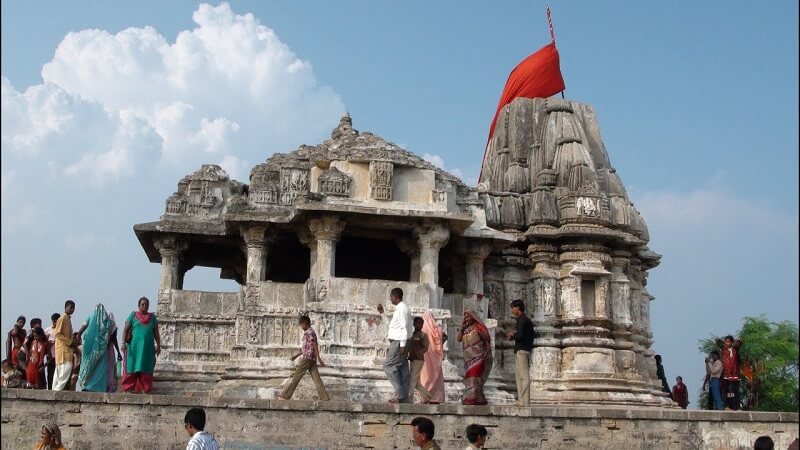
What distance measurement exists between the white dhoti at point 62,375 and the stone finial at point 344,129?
8.27 m

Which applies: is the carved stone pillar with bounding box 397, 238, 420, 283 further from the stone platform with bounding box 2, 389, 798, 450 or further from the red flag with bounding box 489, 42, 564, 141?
the red flag with bounding box 489, 42, 564, 141

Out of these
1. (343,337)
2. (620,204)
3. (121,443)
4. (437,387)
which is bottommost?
(121,443)

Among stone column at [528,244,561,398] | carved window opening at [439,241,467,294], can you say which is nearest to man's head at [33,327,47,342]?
carved window opening at [439,241,467,294]

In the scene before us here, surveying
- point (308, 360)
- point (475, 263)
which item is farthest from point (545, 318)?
point (308, 360)

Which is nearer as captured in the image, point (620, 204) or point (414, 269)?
point (414, 269)

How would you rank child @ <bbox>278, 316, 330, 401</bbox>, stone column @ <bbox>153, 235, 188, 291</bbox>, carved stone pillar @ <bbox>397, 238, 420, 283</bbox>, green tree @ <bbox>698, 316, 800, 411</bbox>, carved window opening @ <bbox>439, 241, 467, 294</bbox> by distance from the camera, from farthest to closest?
green tree @ <bbox>698, 316, 800, 411</bbox>, carved window opening @ <bbox>439, 241, 467, 294</bbox>, stone column @ <bbox>153, 235, 188, 291</bbox>, carved stone pillar @ <bbox>397, 238, 420, 283</bbox>, child @ <bbox>278, 316, 330, 401</bbox>

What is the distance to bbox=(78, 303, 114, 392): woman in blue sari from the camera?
13828mm

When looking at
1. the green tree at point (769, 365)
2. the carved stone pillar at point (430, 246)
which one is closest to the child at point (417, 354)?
the carved stone pillar at point (430, 246)

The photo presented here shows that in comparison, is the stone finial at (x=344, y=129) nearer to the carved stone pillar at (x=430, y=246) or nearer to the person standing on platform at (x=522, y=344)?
the carved stone pillar at (x=430, y=246)

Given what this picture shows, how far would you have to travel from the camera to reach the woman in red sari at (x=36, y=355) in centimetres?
1455

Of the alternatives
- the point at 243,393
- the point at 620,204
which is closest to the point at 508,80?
the point at 620,204

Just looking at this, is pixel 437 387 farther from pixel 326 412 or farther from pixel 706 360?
pixel 706 360

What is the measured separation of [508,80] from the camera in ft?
87.1

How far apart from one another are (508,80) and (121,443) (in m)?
17.3
